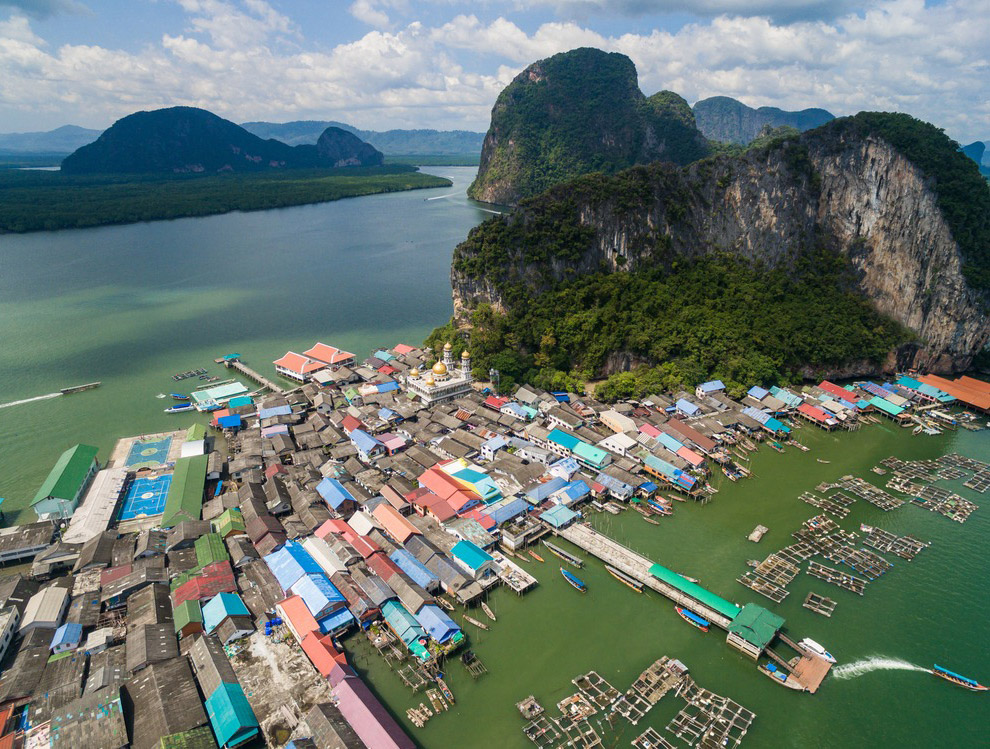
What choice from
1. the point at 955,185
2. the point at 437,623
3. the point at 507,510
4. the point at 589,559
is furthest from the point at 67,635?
the point at 955,185

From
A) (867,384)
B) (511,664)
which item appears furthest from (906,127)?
(511,664)

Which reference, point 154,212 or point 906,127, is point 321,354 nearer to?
point 906,127

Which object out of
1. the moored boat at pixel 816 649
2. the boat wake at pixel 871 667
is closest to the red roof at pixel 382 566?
the moored boat at pixel 816 649

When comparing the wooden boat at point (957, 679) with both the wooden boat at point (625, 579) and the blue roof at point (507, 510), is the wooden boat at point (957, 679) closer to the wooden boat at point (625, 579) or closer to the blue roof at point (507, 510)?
the wooden boat at point (625, 579)

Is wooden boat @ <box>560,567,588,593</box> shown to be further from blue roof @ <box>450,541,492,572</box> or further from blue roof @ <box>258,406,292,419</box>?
blue roof @ <box>258,406,292,419</box>

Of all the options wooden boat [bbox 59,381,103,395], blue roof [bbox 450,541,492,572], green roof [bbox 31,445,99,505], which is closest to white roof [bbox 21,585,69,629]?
green roof [bbox 31,445,99,505]

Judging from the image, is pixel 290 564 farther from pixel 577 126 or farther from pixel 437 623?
pixel 577 126

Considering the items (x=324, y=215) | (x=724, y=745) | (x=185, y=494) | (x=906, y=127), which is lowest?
(x=724, y=745)
